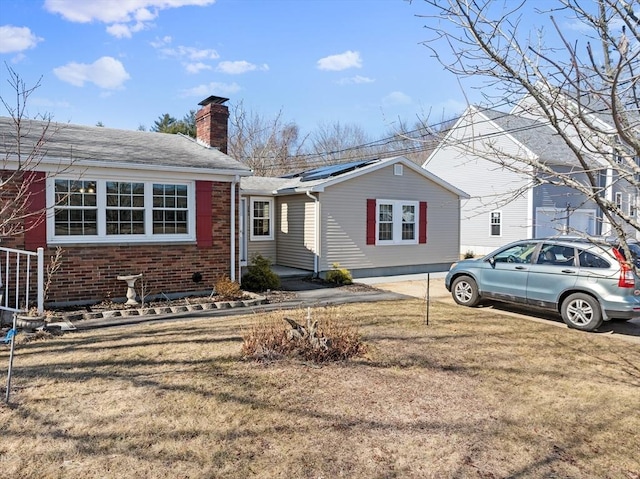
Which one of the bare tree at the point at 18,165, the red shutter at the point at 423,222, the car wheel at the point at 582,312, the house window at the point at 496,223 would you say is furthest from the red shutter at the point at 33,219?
the house window at the point at 496,223

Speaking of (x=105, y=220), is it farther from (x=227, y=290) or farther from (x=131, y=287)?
(x=227, y=290)

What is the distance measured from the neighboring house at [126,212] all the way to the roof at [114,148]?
0.02 meters

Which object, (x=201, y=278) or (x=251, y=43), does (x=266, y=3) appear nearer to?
(x=251, y=43)

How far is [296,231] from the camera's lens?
14688 mm

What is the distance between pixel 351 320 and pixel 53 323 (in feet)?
16.5

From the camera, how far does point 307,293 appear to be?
1126cm

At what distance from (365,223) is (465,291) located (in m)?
5.33

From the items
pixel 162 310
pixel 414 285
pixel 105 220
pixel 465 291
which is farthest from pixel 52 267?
pixel 414 285

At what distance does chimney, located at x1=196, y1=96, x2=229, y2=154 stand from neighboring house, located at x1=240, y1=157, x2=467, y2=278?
2.11 m

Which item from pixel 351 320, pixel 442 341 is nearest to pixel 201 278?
pixel 351 320

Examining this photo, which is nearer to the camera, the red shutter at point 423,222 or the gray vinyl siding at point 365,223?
the gray vinyl siding at point 365,223

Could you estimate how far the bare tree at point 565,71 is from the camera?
262 cm

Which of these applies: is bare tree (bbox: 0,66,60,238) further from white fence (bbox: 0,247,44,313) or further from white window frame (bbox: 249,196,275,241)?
white window frame (bbox: 249,196,275,241)

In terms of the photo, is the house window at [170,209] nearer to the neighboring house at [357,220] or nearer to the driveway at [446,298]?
the neighboring house at [357,220]
